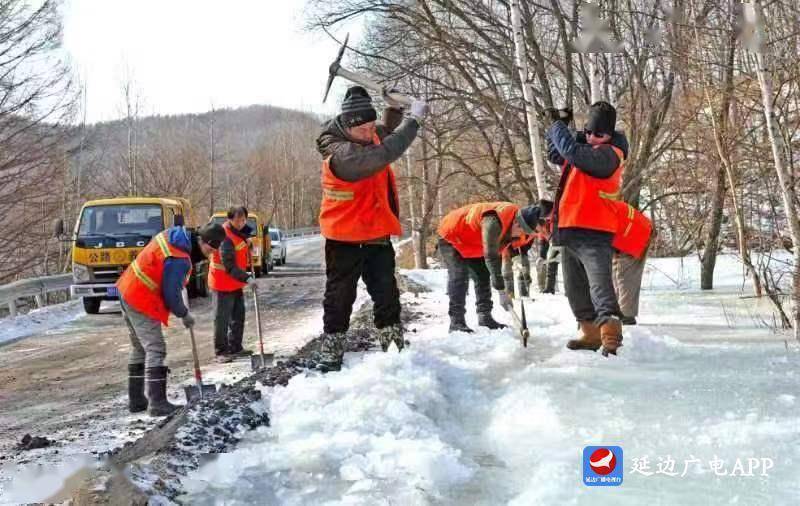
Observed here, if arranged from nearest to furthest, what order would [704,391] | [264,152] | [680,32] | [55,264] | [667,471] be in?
[667,471]
[704,391]
[680,32]
[55,264]
[264,152]

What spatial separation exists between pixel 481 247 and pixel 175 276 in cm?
321

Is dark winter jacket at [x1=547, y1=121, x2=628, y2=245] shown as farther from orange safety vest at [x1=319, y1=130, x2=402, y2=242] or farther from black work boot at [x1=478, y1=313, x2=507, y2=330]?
black work boot at [x1=478, y1=313, x2=507, y2=330]

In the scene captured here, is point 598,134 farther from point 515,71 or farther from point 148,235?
point 148,235

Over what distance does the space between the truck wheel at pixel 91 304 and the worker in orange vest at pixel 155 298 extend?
8738 millimetres

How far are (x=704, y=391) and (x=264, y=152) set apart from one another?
7967 cm

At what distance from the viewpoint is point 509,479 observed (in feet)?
9.39

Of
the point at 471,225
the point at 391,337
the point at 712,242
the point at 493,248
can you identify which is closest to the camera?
the point at 391,337

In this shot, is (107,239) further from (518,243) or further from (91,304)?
(518,243)

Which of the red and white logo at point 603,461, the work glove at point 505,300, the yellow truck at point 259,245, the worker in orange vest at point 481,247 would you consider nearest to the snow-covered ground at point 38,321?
the yellow truck at point 259,245

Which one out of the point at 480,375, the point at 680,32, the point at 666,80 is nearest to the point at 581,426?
the point at 480,375

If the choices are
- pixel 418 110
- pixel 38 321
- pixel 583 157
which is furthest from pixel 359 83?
pixel 38 321

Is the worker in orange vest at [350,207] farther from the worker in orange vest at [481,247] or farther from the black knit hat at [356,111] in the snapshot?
the worker in orange vest at [481,247]

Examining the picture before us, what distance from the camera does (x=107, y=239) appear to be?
13.4 m

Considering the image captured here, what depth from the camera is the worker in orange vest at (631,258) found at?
7473mm
